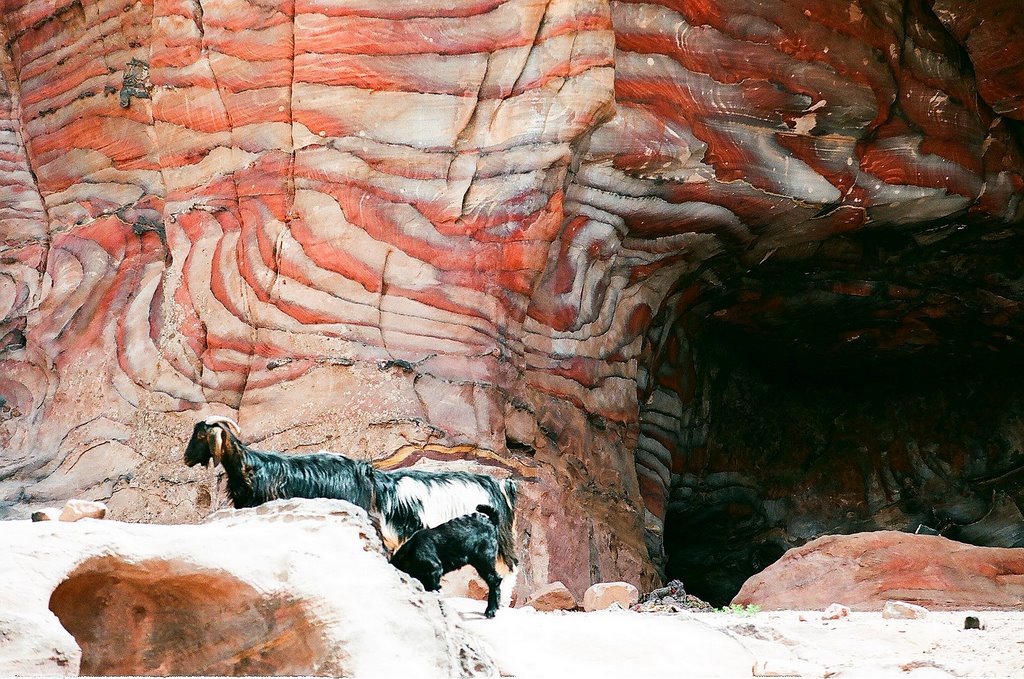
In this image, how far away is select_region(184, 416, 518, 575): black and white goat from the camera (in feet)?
23.6

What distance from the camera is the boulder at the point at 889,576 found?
29.6ft

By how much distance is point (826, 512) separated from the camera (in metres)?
15.6

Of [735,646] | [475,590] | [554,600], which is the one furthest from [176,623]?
[475,590]

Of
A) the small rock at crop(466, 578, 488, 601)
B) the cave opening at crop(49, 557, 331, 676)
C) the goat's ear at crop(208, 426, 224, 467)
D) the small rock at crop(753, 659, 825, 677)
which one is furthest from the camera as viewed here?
the small rock at crop(466, 578, 488, 601)

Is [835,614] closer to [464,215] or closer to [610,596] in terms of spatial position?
[610,596]

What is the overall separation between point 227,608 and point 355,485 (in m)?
2.44

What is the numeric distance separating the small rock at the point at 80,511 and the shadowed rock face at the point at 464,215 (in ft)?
13.8

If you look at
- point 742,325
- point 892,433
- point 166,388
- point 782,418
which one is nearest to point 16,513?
point 166,388

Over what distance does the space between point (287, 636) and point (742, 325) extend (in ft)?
33.6

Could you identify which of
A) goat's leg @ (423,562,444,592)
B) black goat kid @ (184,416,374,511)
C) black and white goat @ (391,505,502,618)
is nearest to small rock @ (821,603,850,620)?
black and white goat @ (391,505,502,618)

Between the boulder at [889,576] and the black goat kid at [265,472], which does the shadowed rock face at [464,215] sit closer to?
the boulder at [889,576]

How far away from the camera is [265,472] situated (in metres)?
7.24

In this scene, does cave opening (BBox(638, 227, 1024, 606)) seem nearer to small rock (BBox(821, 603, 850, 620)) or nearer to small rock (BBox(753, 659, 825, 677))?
small rock (BBox(821, 603, 850, 620))

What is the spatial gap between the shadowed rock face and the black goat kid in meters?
2.27
